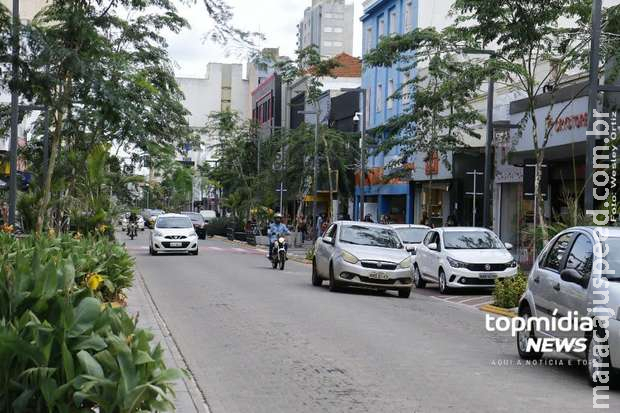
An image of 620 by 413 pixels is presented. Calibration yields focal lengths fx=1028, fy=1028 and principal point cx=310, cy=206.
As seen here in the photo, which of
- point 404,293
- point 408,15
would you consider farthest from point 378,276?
point 408,15

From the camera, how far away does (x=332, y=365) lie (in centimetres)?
1127

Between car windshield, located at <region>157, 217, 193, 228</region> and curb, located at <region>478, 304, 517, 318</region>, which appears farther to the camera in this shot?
car windshield, located at <region>157, 217, 193, 228</region>

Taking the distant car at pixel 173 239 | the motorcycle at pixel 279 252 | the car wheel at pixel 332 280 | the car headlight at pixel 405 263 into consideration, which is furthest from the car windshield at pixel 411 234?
the distant car at pixel 173 239

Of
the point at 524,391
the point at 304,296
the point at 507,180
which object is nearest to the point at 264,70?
the point at 524,391

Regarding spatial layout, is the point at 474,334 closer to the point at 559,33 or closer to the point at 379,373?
the point at 379,373

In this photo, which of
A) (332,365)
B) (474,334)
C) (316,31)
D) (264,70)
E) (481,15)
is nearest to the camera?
(264,70)

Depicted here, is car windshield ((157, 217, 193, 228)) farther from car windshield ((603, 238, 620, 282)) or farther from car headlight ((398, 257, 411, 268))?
car windshield ((603, 238, 620, 282))

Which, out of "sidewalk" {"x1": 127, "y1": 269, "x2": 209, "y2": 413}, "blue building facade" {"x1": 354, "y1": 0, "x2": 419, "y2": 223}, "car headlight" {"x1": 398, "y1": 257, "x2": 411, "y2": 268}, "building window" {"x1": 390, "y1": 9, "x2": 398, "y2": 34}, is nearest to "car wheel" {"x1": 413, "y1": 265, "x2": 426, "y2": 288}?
"car headlight" {"x1": 398, "y1": 257, "x2": 411, "y2": 268}

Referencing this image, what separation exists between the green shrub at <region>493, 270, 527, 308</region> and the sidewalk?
6713 millimetres

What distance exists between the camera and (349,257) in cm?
2225

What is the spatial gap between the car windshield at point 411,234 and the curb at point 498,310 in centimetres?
889

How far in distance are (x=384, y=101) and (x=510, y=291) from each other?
3550cm

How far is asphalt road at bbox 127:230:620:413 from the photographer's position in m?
9.20

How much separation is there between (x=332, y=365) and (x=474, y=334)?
4.38 meters
